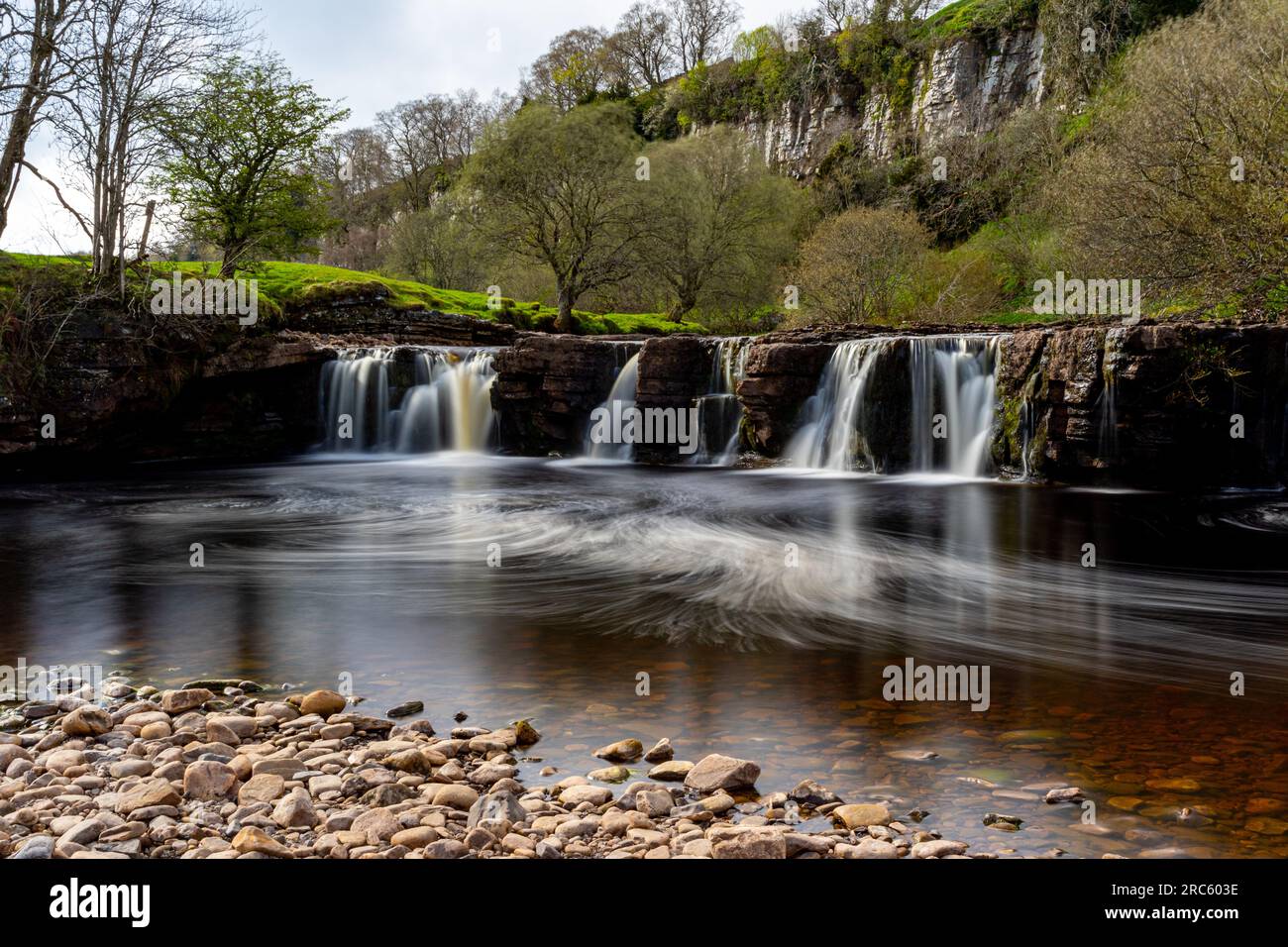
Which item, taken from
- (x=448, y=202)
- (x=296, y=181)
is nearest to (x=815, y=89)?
(x=448, y=202)

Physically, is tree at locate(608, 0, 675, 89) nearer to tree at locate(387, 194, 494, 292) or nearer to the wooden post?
tree at locate(387, 194, 494, 292)

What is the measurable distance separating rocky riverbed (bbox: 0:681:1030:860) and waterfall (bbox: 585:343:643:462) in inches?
739

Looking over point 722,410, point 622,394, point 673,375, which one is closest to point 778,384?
point 722,410

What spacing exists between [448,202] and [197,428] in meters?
30.4

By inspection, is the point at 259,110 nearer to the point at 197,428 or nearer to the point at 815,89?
the point at 197,428

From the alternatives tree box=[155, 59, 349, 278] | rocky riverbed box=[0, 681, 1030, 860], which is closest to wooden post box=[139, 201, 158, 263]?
tree box=[155, 59, 349, 278]

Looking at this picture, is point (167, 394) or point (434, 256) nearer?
point (167, 394)

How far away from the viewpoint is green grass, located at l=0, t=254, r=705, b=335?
32.2 metres

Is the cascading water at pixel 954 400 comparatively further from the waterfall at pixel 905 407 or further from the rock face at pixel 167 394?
the rock face at pixel 167 394

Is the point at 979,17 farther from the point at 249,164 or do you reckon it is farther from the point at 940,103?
the point at 249,164

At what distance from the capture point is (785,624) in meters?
8.03

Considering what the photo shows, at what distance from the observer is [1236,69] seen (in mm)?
19906
